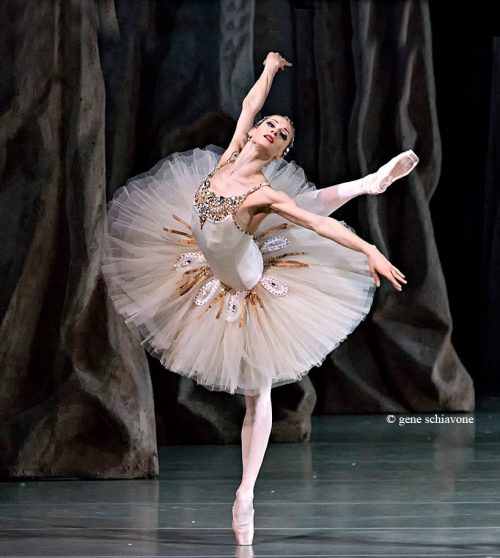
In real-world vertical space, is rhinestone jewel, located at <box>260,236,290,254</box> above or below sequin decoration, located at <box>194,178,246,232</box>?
below

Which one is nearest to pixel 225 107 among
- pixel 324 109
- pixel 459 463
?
pixel 324 109

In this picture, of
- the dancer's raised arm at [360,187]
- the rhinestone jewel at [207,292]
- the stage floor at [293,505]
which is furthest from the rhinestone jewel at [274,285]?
the stage floor at [293,505]

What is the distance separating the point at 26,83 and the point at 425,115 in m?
2.95

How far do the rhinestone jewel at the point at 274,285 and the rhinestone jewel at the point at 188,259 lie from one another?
0.68ft

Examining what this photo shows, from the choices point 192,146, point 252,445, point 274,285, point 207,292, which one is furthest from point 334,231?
point 192,146

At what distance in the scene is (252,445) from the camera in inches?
158

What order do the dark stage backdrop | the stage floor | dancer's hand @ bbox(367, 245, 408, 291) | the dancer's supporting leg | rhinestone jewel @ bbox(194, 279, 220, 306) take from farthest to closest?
1. the dark stage backdrop
2. rhinestone jewel @ bbox(194, 279, 220, 306)
3. the dancer's supporting leg
4. the stage floor
5. dancer's hand @ bbox(367, 245, 408, 291)

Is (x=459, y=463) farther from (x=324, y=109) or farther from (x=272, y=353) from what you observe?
(x=324, y=109)

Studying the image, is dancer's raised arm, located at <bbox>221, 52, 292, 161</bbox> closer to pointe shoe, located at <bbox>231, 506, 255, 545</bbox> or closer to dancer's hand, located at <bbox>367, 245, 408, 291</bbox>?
dancer's hand, located at <bbox>367, 245, 408, 291</bbox>

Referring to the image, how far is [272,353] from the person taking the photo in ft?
13.0

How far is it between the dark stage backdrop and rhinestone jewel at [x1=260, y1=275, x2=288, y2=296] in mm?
1283

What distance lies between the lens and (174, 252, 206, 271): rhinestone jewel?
13.6ft

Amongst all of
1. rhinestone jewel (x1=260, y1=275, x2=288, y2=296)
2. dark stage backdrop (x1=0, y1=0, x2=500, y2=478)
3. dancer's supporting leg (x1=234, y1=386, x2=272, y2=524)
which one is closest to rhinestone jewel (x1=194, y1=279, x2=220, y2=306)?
rhinestone jewel (x1=260, y1=275, x2=288, y2=296)

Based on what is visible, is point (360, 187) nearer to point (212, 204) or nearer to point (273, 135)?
point (273, 135)
